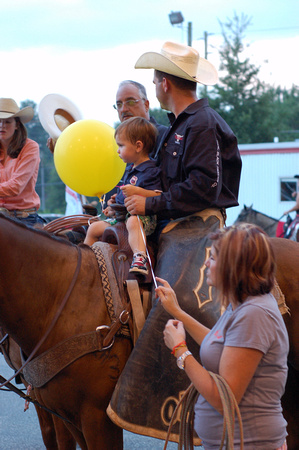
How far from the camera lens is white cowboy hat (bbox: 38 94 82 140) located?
5039 mm

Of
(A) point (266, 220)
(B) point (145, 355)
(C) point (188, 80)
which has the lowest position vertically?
(A) point (266, 220)

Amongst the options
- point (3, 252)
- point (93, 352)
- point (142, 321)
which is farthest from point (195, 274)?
point (3, 252)

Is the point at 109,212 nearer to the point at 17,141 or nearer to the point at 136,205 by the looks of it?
the point at 136,205

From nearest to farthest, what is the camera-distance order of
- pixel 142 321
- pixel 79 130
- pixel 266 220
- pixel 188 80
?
pixel 142 321 < pixel 188 80 < pixel 79 130 < pixel 266 220

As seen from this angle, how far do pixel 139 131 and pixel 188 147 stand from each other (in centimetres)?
36

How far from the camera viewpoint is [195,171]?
2.93 metres

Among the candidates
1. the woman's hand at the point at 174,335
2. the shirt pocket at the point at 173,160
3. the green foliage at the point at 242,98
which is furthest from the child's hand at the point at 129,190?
the green foliage at the point at 242,98

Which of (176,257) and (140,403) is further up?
(176,257)

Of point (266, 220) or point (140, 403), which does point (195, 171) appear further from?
point (266, 220)

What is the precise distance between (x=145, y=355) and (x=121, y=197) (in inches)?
40.0

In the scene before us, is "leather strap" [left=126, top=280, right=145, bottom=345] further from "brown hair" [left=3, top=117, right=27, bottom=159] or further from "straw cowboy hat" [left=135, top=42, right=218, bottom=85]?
"brown hair" [left=3, top=117, right=27, bottom=159]

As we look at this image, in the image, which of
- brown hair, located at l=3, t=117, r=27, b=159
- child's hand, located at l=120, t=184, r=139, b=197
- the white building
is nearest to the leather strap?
child's hand, located at l=120, t=184, r=139, b=197

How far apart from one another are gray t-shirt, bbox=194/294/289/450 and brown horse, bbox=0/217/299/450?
3.08ft

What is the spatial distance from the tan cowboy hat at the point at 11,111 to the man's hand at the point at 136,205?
83.9 inches
